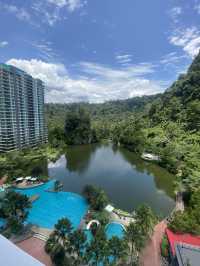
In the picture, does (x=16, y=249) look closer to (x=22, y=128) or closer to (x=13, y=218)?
(x=13, y=218)

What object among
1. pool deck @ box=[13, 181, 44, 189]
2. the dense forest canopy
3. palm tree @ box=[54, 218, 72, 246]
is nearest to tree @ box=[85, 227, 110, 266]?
palm tree @ box=[54, 218, 72, 246]

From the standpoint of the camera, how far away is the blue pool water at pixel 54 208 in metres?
13.1

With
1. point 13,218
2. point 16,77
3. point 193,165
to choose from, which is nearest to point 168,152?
point 193,165

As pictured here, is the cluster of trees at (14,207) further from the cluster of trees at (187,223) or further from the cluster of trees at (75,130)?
the cluster of trees at (75,130)

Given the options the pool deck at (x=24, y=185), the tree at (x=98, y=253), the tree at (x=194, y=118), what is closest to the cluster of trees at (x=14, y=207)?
the tree at (x=98, y=253)

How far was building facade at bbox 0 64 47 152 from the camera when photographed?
29.9 metres

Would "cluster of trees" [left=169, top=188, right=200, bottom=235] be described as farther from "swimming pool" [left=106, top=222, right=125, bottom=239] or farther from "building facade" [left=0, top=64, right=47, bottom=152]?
"building facade" [left=0, top=64, right=47, bottom=152]

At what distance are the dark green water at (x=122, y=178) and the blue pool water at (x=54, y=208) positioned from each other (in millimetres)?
2162

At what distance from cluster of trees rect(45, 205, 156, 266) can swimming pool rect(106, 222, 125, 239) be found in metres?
2.00

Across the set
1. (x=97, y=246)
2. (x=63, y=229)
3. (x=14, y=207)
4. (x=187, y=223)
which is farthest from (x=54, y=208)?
(x=187, y=223)

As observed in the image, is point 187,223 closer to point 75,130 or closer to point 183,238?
point 183,238

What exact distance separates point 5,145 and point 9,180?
12.3m

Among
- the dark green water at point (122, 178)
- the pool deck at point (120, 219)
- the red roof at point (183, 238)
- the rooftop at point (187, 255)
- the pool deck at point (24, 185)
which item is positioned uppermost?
the rooftop at point (187, 255)

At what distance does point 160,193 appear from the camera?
60.8 ft
